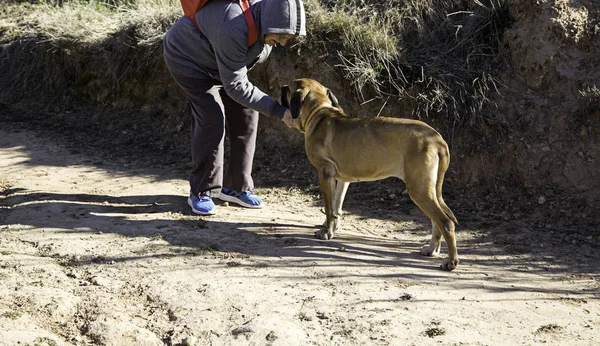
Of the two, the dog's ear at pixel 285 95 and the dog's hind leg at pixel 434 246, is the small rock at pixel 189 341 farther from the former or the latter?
the dog's ear at pixel 285 95

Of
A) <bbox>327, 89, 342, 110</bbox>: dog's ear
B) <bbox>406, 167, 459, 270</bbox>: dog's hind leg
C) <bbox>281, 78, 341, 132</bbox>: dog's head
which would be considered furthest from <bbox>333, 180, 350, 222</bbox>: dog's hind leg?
<bbox>406, 167, 459, 270</bbox>: dog's hind leg

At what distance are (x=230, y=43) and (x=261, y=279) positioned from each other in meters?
1.99

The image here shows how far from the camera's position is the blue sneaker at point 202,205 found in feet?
21.8

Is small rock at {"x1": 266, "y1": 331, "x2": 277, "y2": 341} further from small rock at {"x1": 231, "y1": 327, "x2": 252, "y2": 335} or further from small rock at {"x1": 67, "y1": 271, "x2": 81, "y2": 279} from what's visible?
small rock at {"x1": 67, "y1": 271, "x2": 81, "y2": 279}

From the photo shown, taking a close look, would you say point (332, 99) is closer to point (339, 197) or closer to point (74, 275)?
point (339, 197)

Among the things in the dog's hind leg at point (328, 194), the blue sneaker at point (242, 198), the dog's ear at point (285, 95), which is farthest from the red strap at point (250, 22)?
the blue sneaker at point (242, 198)

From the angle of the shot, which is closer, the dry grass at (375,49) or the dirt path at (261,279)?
the dirt path at (261,279)

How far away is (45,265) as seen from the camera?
17.6 ft

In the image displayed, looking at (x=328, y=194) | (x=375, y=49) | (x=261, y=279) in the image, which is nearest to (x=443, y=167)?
(x=328, y=194)

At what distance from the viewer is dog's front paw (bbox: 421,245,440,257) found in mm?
5934

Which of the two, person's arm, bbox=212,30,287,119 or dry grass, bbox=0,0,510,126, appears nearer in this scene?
person's arm, bbox=212,30,287,119

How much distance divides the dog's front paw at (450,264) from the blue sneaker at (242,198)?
7.09ft

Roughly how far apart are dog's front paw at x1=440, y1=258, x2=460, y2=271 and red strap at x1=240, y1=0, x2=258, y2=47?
2457 millimetres

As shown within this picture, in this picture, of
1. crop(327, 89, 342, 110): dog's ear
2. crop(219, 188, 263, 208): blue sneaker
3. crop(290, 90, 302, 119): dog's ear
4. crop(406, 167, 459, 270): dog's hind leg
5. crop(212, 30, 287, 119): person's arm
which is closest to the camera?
crop(406, 167, 459, 270): dog's hind leg
